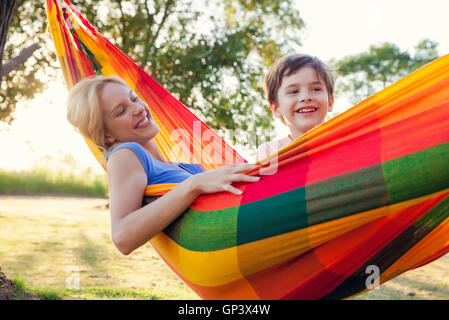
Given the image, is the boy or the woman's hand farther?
the boy

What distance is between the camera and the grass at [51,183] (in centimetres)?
956

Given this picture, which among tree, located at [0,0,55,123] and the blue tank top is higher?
tree, located at [0,0,55,123]

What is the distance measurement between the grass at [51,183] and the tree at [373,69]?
7.48 metres

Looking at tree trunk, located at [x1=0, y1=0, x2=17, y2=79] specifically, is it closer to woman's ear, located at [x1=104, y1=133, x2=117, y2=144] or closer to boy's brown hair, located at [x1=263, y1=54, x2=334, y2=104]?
woman's ear, located at [x1=104, y1=133, x2=117, y2=144]

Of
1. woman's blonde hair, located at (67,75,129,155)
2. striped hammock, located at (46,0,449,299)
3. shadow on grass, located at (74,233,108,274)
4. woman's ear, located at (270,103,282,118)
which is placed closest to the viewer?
striped hammock, located at (46,0,449,299)

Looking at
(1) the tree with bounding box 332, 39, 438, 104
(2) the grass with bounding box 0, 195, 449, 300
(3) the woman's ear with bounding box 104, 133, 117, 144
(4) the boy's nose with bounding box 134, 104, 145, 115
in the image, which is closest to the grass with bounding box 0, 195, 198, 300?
(2) the grass with bounding box 0, 195, 449, 300

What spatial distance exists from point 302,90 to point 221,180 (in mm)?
728

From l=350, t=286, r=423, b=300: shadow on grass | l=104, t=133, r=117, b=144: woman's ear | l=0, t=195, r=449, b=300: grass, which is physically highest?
l=104, t=133, r=117, b=144: woman's ear

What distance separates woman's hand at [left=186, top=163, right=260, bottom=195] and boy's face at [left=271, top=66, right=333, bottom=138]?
0.62 m

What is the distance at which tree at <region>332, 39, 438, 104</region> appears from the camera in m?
12.9

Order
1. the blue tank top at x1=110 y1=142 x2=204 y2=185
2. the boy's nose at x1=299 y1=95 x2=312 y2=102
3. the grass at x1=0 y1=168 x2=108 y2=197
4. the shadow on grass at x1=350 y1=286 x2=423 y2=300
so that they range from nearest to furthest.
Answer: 1. the blue tank top at x1=110 y1=142 x2=204 y2=185
2. the boy's nose at x1=299 y1=95 x2=312 y2=102
3. the shadow on grass at x1=350 y1=286 x2=423 y2=300
4. the grass at x1=0 y1=168 x2=108 y2=197

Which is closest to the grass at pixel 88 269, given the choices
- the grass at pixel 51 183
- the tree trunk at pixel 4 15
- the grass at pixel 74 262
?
the grass at pixel 74 262

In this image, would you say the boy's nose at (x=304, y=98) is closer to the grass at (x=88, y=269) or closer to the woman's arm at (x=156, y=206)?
the woman's arm at (x=156, y=206)
